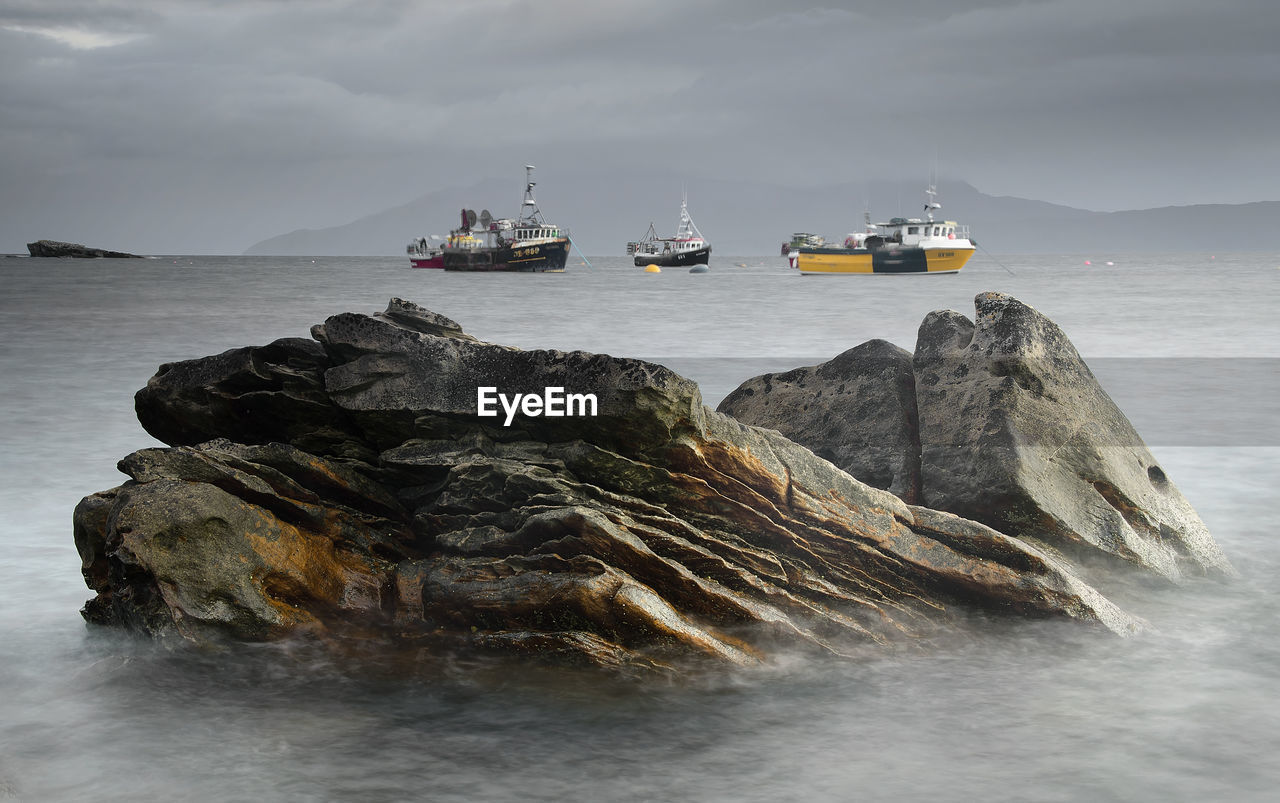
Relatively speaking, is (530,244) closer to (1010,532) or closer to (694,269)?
(694,269)

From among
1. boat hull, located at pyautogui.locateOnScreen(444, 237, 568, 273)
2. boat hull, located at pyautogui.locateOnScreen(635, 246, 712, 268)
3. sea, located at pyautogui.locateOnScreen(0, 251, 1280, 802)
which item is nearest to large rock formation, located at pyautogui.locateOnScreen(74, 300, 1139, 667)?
sea, located at pyautogui.locateOnScreen(0, 251, 1280, 802)

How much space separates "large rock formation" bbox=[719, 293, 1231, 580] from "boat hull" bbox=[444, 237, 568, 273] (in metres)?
84.1

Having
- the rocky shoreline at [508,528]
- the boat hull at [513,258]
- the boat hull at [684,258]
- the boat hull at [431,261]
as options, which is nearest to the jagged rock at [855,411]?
the rocky shoreline at [508,528]

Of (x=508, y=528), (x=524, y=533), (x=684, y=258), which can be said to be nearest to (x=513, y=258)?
(x=684, y=258)

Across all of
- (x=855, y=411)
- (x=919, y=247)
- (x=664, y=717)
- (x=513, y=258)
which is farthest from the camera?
(x=513, y=258)

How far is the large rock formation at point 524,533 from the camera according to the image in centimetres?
695

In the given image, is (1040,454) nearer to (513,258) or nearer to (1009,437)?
(1009,437)

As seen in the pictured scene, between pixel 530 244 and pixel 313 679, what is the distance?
88.5 metres

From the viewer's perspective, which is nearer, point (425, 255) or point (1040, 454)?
point (1040, 454)

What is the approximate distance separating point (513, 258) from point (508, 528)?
287 feet

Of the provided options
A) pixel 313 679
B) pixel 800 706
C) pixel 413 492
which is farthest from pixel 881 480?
pixel 313 679

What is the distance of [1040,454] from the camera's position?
29.1 ft

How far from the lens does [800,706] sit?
636 centimetres

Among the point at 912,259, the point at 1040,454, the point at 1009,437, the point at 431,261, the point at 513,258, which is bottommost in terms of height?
the point at 1040,454
